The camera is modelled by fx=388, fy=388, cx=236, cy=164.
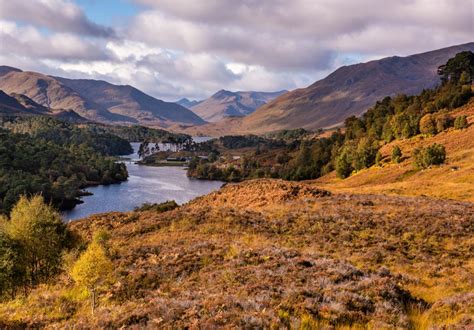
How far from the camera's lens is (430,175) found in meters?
80.6

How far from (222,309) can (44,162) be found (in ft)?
675

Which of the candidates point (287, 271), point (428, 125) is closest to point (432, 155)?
point (428, 125)

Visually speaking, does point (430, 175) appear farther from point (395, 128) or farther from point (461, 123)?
point (395, 128)

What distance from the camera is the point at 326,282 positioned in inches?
677

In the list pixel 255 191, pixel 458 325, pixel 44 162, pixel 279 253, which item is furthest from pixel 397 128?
pixel 44 162

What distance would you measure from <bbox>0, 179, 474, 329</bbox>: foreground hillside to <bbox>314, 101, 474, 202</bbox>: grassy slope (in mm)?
20346

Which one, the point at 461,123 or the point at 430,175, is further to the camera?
the point at 461,123

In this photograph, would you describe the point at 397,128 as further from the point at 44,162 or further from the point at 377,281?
the point at 44,162

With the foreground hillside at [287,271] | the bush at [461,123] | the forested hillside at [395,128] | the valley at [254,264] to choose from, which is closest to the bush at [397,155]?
the forested hillside at [395,128]

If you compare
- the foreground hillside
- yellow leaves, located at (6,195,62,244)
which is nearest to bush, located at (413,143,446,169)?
the foreground hillside

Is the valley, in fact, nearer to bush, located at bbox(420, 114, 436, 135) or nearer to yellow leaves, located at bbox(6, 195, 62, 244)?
yellow leaves, located at bbox(6, 195, 62, 244)

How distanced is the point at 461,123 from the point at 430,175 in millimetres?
33449

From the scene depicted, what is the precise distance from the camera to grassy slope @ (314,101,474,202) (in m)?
63.1

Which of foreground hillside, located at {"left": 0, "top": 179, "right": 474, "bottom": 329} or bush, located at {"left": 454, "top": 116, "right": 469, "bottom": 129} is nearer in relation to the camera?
foreground hillside, located at {"left": 0, "top": 179, "right": 474, "bottom": 329}
